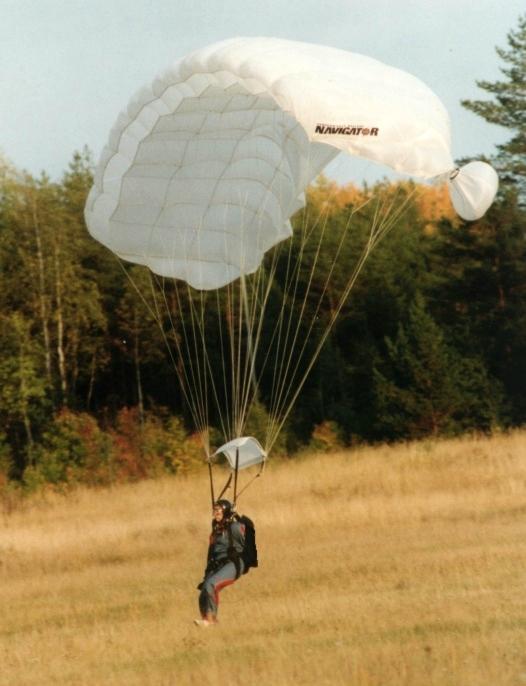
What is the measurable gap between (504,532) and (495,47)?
106ft

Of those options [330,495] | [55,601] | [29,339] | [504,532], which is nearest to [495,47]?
[29,339]

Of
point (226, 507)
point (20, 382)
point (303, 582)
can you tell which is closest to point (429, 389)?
point (20, 382)

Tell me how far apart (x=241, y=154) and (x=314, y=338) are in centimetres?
3991

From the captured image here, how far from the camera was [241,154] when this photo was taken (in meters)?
13.9

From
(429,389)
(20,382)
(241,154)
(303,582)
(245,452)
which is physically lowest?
(303,582)

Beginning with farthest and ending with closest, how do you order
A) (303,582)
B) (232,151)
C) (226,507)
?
(303,582), (232,151), (226,507)

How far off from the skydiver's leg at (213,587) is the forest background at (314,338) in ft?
89.3

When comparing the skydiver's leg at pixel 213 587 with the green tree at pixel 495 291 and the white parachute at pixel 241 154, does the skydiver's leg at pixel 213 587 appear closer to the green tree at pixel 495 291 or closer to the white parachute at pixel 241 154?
the white parachute at pixel 241 154

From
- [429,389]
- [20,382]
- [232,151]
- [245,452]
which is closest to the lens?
[245,452]

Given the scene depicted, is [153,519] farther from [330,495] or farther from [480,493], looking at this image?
[480,493]

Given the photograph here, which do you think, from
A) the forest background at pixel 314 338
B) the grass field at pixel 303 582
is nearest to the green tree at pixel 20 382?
the forest background at pixel 314 338

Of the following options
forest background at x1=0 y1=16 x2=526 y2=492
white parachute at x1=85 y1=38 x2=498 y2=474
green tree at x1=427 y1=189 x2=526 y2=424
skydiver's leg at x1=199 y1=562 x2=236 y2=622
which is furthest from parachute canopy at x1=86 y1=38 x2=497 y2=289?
green tree at x1=427 y1=189 x2=526 y2=424

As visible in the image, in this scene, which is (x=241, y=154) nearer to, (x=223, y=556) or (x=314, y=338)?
(x=223, y=556)

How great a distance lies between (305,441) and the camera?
172 ft
